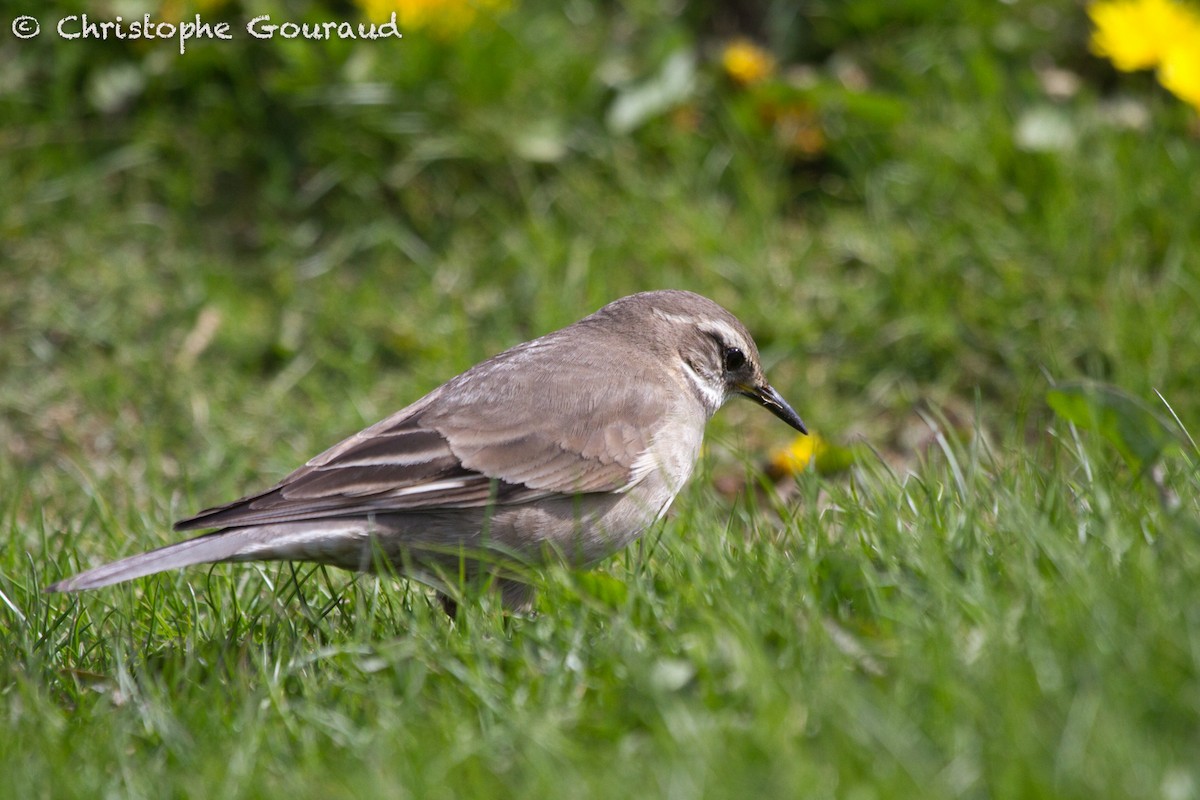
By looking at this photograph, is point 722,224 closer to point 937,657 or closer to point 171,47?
point 171,47

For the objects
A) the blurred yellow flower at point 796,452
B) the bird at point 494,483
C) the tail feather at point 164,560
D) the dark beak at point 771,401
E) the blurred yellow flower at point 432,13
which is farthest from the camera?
the blurred yellow flower at point 432,13

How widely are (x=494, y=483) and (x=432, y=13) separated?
12.9ft

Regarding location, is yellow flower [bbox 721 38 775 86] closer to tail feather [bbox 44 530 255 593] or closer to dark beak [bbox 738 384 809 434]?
dark beak [bbox 738 384 809 434]

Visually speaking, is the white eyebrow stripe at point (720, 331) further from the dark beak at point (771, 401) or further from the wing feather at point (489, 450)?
the wing feather at point (489, 450)

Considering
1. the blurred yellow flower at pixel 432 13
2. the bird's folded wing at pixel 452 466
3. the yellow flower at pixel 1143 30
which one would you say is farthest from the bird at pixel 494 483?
the yellow flower at pixel 1143 30

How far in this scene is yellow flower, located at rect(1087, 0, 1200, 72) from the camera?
746 cm

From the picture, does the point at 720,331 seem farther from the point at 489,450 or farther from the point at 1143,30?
the point at 1143,30

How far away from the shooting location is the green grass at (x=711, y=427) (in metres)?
3.14

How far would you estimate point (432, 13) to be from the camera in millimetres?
7695

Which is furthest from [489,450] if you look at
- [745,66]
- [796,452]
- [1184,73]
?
[1184,73]

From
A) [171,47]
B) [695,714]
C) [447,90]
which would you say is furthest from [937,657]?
[171,47]

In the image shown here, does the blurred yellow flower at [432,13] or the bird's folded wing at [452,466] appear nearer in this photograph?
the bird's folded wing at [452,466]

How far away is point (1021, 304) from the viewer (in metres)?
6.92

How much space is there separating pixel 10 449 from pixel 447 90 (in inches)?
114
